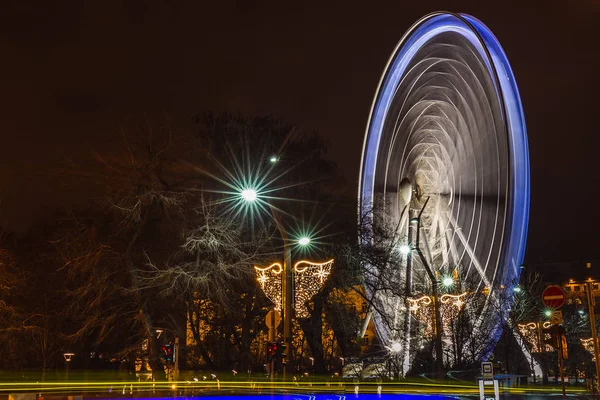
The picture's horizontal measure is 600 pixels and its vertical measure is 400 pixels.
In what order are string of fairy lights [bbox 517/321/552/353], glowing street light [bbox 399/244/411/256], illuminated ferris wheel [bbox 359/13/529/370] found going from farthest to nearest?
string of fairy lights [bbox 517/321/552/353]
glowing street light [bbox 399/244/411/256]
illuminated ferris wheel [bbox 359/13/529/370]

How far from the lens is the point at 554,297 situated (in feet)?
43.8

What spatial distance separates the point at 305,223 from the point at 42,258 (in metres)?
17.1

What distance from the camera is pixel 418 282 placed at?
37.1 metres

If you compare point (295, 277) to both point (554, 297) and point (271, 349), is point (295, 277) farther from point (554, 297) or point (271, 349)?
point (554, 297)

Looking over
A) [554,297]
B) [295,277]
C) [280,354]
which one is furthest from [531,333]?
[554,297]

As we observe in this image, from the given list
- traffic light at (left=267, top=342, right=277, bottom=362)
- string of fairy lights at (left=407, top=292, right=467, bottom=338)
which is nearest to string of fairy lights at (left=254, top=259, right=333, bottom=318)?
traffic light at (left=267, top=342, right=277, bottom=362)

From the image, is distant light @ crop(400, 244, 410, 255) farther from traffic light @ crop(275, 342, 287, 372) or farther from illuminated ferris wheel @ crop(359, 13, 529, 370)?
traffic light @ crop(275, 342, 287, 372)

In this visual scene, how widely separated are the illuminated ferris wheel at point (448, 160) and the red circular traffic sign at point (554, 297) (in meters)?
12.1

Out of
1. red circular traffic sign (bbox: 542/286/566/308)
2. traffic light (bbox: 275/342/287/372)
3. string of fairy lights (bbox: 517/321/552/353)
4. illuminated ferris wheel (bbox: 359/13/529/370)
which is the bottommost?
traffic light (bbox: 275/342/287/372)

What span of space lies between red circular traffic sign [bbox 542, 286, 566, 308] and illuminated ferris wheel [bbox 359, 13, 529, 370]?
12.1m

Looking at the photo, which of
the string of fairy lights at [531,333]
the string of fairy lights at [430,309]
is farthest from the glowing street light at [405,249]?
the string of fairy lights at [531,333]

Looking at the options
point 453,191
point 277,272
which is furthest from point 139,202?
point 453,191

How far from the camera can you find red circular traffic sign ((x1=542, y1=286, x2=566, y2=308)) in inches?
522

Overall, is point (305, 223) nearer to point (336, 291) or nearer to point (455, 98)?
point (336, 291)
